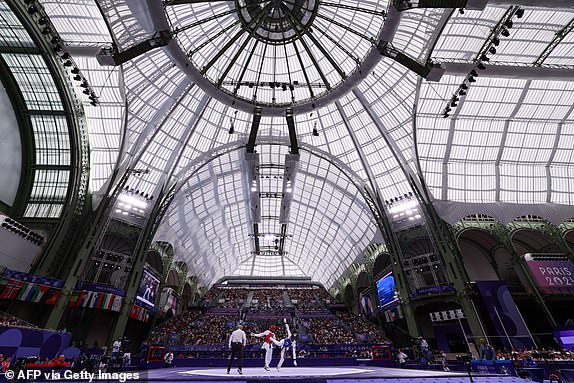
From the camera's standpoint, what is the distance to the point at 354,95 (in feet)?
107

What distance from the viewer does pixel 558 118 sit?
31.7 metres

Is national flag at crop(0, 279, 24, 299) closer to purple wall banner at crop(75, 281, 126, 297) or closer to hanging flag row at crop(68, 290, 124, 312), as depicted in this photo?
hanging flag row at crop(68, 290, 124, 312)

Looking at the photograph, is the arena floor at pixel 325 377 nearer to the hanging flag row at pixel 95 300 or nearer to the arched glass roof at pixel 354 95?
the arched glass roof at pixel 354 95

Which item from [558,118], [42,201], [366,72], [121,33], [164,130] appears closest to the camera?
[121,33]

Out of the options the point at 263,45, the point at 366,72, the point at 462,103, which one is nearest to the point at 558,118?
the point at 462,103

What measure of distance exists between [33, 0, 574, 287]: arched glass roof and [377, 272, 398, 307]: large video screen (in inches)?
371

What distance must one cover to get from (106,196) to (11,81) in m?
13.1

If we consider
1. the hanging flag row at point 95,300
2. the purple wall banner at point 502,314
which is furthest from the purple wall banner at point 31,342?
the purple wall banner at point 502,314

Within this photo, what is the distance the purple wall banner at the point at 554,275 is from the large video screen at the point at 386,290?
50.5 feet

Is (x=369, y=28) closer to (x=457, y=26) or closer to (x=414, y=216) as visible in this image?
(x=457, y=26)

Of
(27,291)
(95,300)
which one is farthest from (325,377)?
(95,300)

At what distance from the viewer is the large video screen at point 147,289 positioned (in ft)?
115

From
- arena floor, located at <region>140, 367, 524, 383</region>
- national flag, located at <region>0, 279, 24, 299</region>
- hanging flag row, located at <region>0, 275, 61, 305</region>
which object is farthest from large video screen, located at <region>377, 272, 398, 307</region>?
national flag, located at <region>0, 279, 24, 299</region>

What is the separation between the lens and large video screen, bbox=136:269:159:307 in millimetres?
35200
